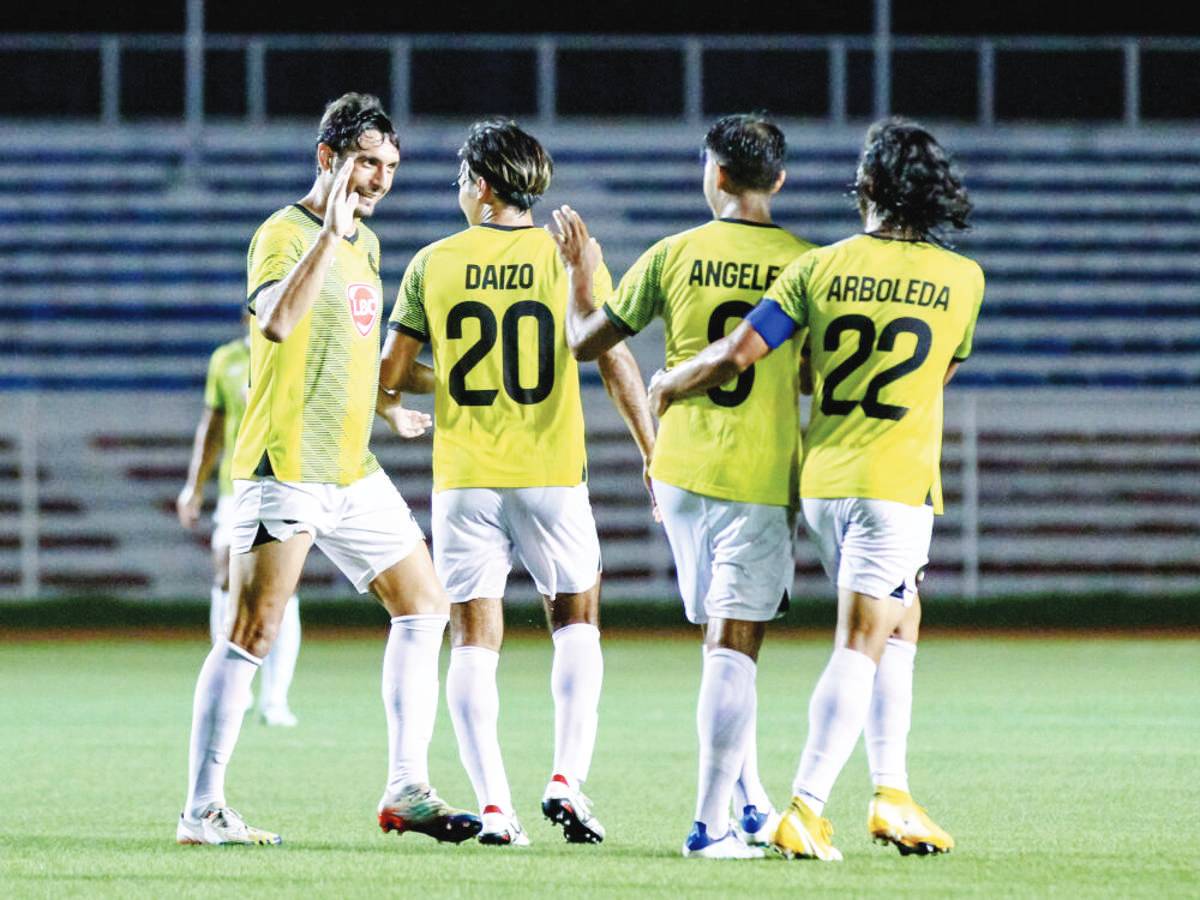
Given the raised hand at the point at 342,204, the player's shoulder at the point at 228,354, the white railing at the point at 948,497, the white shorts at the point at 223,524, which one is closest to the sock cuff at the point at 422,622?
the raised hand at the point at 342,204

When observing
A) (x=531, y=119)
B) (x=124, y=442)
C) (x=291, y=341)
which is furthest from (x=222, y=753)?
(x=531, y=119)

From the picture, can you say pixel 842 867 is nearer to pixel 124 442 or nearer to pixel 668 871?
pixel 668 871

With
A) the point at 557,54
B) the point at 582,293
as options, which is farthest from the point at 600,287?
the point at 557,54

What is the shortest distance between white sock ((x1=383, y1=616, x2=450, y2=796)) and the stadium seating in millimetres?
12537

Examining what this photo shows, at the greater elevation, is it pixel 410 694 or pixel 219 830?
pixel 410 694

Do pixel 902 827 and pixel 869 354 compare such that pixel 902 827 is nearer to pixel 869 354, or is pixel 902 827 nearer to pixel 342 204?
pixel 869 354

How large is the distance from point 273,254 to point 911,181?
6.20ft

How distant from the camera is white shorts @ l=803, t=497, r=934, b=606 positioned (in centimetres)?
610

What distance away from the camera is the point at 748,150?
20.6ft

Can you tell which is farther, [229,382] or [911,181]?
[229,382]

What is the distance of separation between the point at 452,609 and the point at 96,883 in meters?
1.45

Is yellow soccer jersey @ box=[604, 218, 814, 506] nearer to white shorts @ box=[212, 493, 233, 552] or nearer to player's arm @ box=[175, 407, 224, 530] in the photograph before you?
player's arm @ box=[175, 407, 224, 530]

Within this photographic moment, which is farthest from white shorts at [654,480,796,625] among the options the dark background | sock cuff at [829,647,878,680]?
the dark background

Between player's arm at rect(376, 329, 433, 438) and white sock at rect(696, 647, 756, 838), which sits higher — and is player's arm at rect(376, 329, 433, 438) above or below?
above
